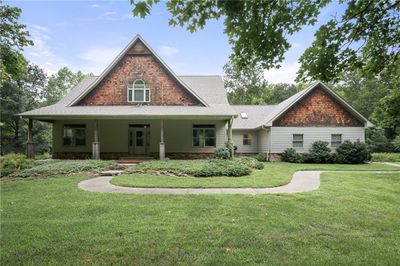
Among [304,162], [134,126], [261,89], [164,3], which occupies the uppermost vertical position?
[261,89]

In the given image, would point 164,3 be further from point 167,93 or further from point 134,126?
point 134,126

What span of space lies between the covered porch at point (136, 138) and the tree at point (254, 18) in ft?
50.9

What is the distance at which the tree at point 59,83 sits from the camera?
134ft

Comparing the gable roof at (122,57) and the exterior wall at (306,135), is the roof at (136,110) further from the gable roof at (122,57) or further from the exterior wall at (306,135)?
the exterior wall at (306,135)

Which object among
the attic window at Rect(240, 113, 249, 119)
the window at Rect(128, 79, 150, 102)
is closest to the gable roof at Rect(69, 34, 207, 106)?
the window at Rect(128, 79, 150, 102)

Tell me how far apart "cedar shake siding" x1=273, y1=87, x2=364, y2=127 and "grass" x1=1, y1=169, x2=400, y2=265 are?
13.7m

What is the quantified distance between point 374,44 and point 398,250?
3.32 metres

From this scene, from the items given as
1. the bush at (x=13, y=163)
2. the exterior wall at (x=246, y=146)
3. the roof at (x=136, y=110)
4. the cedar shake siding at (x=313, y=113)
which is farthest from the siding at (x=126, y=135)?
the exterior wall at (x=246, y=146)

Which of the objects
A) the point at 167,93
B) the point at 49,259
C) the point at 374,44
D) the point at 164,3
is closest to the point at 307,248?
the point at 374,44

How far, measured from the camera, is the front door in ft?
65.5

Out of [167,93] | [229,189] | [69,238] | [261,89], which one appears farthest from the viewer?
[261,89]

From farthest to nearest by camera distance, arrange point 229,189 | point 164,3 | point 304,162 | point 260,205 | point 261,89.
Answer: point 261,89, point 304,162, point 229,189, point 260,205, point 164,3

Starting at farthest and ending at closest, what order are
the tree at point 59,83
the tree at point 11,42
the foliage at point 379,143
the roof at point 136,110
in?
1. the tree at point 59,83
2. the foliage at point 379,143
3. the roof at point 136,110
4. the tree at point 11,42

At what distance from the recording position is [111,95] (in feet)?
62.9
